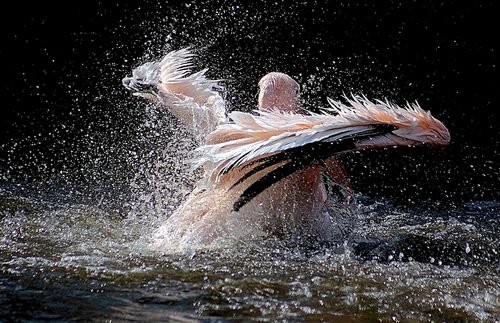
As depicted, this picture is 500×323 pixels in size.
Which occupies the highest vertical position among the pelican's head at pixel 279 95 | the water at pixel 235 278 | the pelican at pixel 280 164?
the pelican's head at pixel 279 95

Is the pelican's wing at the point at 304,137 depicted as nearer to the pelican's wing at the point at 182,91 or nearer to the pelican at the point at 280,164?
the pelican at the point at 280,164

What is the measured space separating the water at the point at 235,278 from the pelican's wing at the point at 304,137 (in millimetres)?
362

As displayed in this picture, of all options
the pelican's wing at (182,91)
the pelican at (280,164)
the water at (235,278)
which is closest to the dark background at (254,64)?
the pelican's wing at (182,91)

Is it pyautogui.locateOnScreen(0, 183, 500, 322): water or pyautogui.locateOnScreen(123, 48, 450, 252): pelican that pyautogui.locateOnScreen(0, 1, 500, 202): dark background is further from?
pyautogui.locateOnScreen(123, 48, 450, 252): pelican

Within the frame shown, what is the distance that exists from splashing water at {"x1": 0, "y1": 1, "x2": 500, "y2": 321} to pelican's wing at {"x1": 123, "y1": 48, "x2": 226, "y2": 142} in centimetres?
28

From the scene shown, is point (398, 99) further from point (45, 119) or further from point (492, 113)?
point (45, 119)

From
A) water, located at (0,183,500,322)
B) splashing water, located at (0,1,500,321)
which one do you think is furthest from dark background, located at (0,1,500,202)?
water, located at (0,183,500,322)

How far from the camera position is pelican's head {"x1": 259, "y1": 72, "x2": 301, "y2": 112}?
3.41m

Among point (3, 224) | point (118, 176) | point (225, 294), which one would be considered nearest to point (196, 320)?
point (225, 294)

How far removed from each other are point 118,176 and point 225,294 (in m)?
3.69

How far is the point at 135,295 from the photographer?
7.68 ft

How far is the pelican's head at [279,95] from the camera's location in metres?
3.41

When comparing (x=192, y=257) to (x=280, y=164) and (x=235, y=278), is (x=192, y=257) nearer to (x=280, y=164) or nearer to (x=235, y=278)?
(x=235, y=278)

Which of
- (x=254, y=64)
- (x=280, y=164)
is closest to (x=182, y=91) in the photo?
(x=280, y=164)
